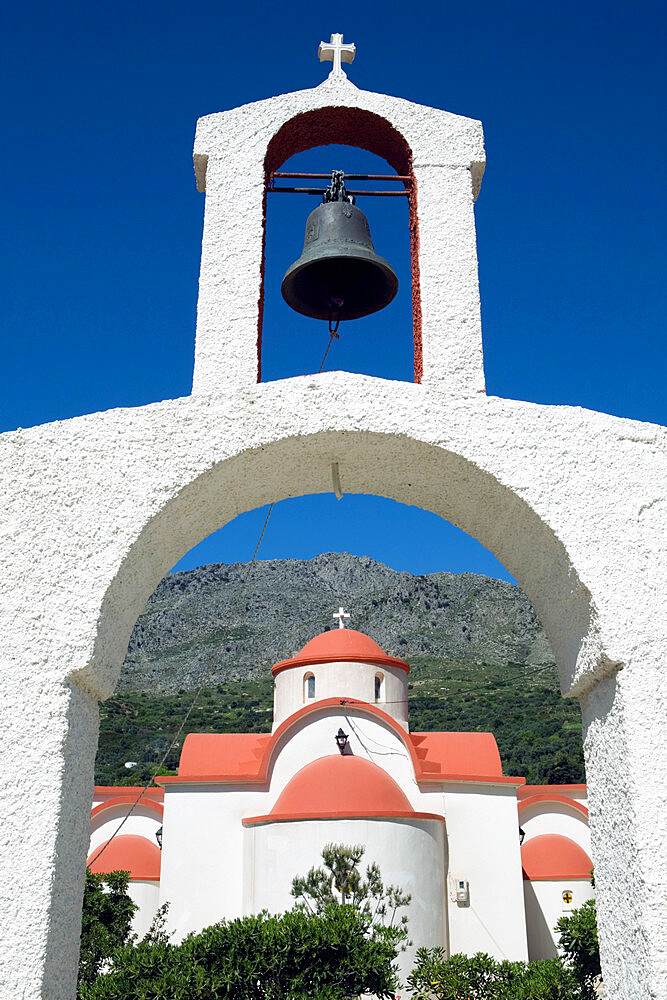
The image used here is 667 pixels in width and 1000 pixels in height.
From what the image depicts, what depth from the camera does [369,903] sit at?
10094mm

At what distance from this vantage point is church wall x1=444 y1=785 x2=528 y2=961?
1239 cm

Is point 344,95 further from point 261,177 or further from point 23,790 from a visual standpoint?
point 23,790

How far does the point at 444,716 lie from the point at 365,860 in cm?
2335

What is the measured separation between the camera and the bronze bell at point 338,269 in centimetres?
365

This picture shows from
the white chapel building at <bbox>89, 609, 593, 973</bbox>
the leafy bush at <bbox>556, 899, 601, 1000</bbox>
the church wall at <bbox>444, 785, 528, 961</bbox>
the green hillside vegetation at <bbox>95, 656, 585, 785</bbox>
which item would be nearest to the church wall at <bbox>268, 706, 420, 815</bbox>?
the white chapel building at <bbox>89, 609, 593, 973</bbox>

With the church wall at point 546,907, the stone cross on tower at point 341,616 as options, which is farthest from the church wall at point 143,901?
the church wall at point 546,907

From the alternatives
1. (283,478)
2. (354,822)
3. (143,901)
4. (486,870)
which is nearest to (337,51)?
(283,478)

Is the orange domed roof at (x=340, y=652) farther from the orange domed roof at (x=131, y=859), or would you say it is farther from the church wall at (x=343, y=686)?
the orange domed roof at (x=131, y=859)

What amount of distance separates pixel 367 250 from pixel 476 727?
98.1 feet

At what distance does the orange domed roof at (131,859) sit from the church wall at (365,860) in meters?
3.56

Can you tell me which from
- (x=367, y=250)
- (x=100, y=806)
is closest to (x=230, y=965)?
(x=367, y=250)

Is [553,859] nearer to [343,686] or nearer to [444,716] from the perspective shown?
[343,686]

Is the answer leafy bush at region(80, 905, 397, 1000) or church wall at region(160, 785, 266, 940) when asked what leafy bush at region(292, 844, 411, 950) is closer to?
church wall at region(160, 785, 266, 940)

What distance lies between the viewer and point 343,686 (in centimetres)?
1398
